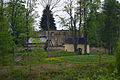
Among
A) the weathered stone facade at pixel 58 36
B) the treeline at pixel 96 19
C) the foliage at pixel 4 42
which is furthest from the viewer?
the weathered stone facade at pixel 58 36

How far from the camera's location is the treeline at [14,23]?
11.1 m

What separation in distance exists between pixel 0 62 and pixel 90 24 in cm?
2729

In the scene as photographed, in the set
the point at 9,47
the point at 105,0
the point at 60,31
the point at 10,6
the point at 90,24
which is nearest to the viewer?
the point at 9,47

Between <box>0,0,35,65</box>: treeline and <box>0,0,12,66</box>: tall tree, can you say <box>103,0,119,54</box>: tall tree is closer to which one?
<box>0,0,35,65</box>: treeline

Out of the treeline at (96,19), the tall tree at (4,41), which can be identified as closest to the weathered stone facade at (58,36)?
the treeline at (96,19)

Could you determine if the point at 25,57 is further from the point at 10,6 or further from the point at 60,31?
the point at 60,31

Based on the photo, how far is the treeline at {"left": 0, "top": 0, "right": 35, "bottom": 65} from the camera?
1110 cm

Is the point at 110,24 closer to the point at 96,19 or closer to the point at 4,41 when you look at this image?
the point at 96,19

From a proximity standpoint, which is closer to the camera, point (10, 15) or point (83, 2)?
point (10, 15)

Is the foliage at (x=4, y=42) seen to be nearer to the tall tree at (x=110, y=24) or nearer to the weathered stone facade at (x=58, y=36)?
the tall tree at (x=110, y=24)

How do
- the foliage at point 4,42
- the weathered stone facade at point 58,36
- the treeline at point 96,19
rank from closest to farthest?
the foliage at point 4,42 < the treeline at point 96,19 < the weathered stone facade at point 58,36

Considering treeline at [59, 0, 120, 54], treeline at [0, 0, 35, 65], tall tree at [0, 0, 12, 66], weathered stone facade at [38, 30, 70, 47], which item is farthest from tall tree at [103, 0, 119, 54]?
tall tree at [0, 0, 12, 66]

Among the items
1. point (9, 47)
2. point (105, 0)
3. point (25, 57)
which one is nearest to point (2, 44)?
point (9, 47)

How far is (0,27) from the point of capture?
1124cm
